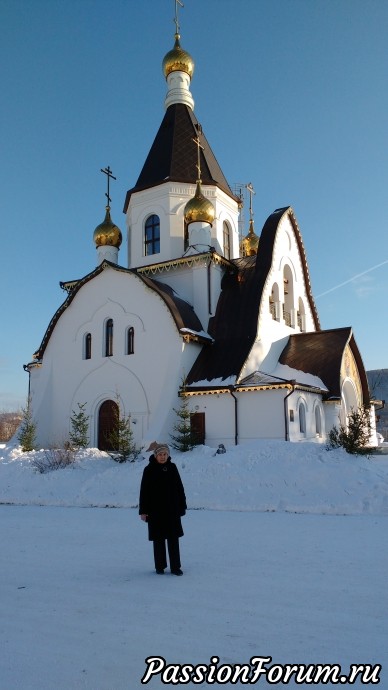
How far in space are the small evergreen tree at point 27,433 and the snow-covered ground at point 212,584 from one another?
7024mm

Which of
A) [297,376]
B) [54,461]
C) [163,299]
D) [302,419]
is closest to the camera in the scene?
[54,461]

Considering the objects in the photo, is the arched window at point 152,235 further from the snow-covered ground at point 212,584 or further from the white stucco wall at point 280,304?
the snow-covered ground at point 212,584

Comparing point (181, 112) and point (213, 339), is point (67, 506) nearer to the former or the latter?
point (213, 339)

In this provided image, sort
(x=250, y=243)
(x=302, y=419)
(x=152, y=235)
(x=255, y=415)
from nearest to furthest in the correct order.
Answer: (x=255, y=415) → (x=302, y=419) → (x=152, y=235) → (x=250, y=243)

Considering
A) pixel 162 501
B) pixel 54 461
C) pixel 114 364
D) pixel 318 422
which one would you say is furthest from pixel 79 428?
pixel 162 501

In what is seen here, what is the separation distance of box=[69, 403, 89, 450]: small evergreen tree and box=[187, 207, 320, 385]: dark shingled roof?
12.3ft

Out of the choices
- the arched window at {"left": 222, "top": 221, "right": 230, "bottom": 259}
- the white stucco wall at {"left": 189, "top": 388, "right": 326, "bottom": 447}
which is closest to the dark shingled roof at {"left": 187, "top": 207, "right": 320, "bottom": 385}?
the white stucco wall at {"left": 189, "top": 388, "right": 326, "bottom": 447}

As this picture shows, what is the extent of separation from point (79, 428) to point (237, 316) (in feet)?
21.7

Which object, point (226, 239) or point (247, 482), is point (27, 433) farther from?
point (226, 239)

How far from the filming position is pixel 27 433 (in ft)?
59.4

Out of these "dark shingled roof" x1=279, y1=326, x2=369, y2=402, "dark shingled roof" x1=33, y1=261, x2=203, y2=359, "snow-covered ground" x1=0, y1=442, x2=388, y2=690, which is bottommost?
"snow-covered ground" x1=0, y1=442, x2=388, y2=690

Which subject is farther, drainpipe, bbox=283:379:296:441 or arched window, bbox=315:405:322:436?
arched window, bbox=315:405:322:436

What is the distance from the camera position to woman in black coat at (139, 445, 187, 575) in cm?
527

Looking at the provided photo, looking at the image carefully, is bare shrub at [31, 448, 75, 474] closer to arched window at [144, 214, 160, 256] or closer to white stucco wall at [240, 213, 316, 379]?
white stucco wall at [240, 213, 316, 379]
